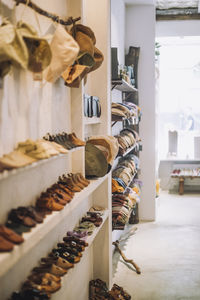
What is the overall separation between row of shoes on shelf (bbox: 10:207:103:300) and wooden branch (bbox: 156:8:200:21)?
5499 millimetres

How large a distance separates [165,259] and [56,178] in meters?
2.68

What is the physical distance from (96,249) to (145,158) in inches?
121

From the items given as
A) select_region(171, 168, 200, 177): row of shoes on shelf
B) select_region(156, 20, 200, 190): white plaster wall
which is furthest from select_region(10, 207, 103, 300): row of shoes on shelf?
select_region(171, 168, 200, 177): row of shoes on shelf

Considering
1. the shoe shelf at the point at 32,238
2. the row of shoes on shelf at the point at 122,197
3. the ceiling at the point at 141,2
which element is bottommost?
the row of shoes on shelf at the point at 122,197

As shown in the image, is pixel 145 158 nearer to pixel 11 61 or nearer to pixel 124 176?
pixel 124 176

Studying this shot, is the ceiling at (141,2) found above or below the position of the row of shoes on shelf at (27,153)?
above

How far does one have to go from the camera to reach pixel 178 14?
24.5 ft

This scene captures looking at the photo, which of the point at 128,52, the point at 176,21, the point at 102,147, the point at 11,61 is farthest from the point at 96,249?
the point at 176,21

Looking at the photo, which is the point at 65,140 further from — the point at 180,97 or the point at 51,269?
the point at 180,97

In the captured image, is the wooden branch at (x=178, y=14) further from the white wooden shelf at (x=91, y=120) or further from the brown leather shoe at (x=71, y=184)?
the brown leather shoe at (x=71, y=184)

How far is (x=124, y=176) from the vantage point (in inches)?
186

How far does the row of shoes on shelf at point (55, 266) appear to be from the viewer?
1.94m

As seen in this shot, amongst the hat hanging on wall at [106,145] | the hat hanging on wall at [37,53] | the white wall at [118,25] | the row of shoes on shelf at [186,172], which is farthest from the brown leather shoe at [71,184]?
the row of shoes on shelf at [186,172]

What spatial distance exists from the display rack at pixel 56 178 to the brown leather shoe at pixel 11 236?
0.08ft
